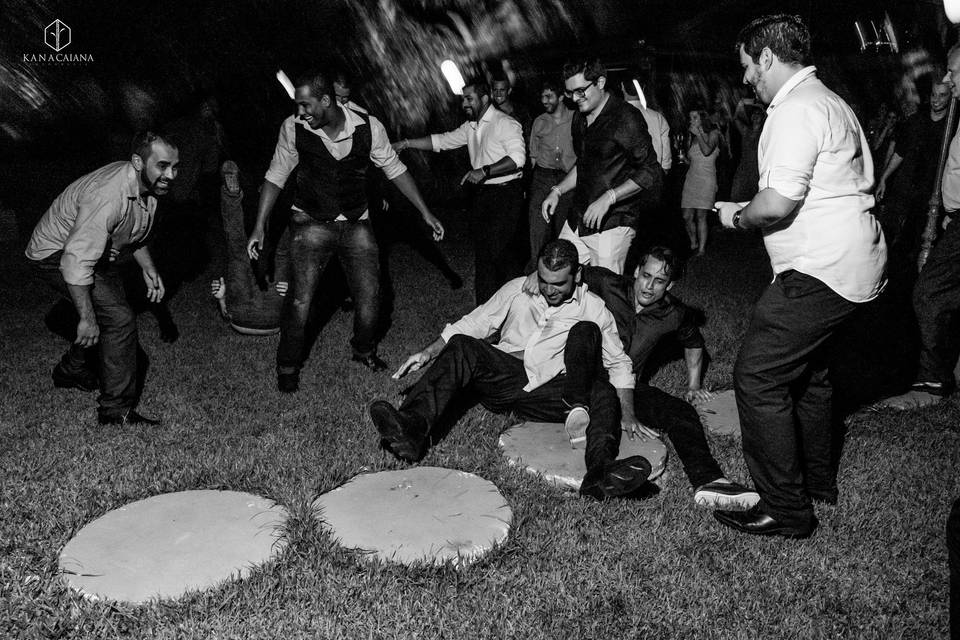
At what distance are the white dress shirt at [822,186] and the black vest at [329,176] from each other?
313 cm

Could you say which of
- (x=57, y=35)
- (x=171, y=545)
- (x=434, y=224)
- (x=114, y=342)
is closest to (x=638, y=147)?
(x=434, y=224)

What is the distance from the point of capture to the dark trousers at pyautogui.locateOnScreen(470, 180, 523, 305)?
22.0ft

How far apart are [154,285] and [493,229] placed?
2.89 metres

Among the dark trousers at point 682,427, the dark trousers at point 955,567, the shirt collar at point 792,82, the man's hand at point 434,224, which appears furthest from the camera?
the man's hand at point 434,224

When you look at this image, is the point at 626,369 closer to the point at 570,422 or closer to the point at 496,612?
the point at 570,422

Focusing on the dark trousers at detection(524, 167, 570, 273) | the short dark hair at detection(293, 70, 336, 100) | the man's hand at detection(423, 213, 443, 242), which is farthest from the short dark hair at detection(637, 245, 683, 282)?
the short dark hair at detection(293, 70, 336, 100)

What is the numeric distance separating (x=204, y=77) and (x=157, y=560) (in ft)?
47.2

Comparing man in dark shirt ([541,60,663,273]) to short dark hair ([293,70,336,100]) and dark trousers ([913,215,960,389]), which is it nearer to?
short dark hair ([293,70,336,100])

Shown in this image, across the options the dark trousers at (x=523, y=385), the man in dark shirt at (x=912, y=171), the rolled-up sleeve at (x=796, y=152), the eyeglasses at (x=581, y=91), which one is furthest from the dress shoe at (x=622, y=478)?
the man in dark shirt at (x=912, y=171)

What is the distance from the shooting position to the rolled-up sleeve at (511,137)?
6.71m

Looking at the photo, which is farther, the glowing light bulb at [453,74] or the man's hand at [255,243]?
the glowing light bulb at [453,74]

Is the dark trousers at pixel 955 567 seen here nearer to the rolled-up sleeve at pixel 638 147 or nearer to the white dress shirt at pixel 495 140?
the rolled-up sleeve at pixel 638 147

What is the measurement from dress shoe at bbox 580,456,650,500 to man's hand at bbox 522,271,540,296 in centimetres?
123

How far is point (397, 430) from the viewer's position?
3.96m
